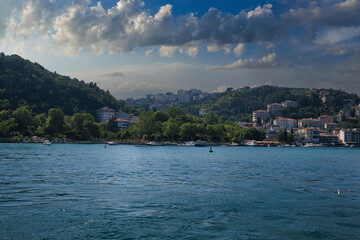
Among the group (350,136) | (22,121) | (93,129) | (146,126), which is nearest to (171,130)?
(146,126)

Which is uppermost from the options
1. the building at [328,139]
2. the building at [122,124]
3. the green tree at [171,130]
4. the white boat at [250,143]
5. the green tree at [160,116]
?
the green tree at [160,116]

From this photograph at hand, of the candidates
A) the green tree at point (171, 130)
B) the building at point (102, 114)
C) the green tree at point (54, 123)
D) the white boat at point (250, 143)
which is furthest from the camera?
the building at point (102, 114)

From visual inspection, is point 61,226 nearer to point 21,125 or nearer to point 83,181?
point 83,181

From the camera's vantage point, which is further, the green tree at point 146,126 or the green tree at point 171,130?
the green tree at point 171,130

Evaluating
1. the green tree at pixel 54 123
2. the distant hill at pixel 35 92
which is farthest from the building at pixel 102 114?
the green tree at pixel 54 123

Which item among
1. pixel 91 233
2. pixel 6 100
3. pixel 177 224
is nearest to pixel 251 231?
pixel 177 224

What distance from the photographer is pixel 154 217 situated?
12445 millimetres

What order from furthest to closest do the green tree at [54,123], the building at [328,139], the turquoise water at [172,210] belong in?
the building at [328,139] < the green tree at [54,123] < the turquoise water at [172,210]

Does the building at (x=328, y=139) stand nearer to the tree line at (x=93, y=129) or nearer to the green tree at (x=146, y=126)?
the tree line at (x=93, y=129)

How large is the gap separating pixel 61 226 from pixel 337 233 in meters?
8.82

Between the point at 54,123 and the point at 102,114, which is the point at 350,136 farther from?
the point at 54,123

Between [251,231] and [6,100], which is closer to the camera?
[251,231]

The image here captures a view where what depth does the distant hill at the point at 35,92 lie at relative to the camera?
13762cm

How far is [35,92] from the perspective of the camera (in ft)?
488
